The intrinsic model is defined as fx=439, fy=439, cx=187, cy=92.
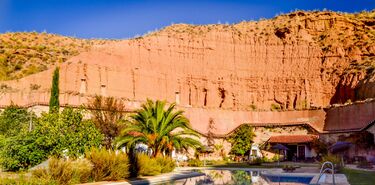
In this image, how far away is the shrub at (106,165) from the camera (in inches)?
778

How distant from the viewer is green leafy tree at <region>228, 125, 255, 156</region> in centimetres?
4995

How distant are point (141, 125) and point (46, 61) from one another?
45.2m

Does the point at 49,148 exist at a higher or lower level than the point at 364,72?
lower

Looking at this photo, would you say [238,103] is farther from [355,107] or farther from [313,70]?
[355,107]

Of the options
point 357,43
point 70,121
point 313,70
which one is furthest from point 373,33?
point 70,121

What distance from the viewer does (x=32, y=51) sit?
239 feet

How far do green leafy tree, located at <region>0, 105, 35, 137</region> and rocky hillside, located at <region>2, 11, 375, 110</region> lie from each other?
23692mm

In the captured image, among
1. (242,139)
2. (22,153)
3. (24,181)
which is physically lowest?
(24,181)

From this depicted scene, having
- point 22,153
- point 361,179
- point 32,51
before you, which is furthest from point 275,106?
point 22,153

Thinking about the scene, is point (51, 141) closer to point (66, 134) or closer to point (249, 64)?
point (66, 134)

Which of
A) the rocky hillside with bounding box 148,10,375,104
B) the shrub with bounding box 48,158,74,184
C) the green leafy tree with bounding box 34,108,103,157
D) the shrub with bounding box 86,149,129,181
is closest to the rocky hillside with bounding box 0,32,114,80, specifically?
the rocky hillside with bounding box 148,10,375,104

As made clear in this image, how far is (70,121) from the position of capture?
2373 cm

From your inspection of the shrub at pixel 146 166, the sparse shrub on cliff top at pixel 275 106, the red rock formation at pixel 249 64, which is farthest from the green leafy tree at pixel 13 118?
the sparse shrub on cliff top at pixel 275 106

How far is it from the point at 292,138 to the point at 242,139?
5.63 meters
